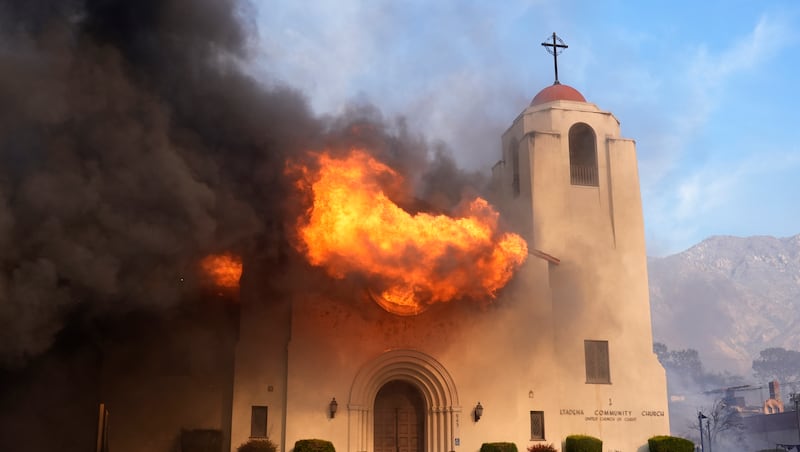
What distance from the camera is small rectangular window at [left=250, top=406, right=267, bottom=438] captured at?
68.5 feet

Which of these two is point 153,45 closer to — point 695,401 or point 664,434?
point 664,434

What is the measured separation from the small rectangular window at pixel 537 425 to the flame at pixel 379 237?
14.5 feet

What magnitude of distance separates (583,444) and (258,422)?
916cm

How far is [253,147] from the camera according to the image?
20.5 m

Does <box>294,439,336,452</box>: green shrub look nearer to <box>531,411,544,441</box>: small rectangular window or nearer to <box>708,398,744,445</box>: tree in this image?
<box>531,411,544,441</box>: small rectangular window

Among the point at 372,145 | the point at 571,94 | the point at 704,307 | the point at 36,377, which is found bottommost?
the point at 36,377

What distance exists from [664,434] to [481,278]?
7950mm

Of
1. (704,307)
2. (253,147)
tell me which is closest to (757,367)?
(704,307)

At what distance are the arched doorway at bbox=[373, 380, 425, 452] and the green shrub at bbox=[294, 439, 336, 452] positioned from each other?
6.19 feet

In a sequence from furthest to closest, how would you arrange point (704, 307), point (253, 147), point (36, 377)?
point (704, 307)
point (253, 147)
point (36, 377)

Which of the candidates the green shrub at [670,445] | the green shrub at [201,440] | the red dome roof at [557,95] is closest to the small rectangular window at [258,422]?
the green shrub at [201,440]

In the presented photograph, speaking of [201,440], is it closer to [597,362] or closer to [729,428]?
[597,362]

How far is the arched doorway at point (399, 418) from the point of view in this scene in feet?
72.0

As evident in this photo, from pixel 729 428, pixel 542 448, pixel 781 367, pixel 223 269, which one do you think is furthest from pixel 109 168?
pixel 781 367
